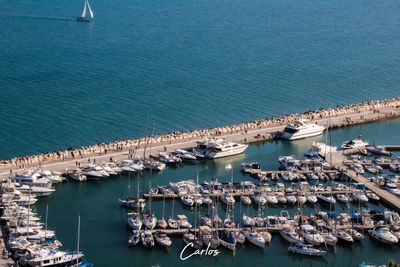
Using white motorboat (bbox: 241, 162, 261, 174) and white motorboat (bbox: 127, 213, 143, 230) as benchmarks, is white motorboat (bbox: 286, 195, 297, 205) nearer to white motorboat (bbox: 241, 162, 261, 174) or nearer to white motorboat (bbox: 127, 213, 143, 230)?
white motorboat (bbox: 241, 162, 261, 174)

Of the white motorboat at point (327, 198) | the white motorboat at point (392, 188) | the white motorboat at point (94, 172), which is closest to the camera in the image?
the white motorboat at point (327, 198)

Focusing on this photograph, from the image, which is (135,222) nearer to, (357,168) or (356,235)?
(356,235)

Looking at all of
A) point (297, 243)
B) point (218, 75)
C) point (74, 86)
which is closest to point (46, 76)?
point (74, 86)

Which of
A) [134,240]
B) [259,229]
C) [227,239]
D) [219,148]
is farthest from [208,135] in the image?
[134,240]

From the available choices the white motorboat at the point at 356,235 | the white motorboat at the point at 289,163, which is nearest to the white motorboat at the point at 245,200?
the white motorboat at the point at 289,163

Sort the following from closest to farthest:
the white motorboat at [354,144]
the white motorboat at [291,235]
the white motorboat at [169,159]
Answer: the white motorboat at [291,235], the white motorboat at [169,159], the white motorboat at [354,144]

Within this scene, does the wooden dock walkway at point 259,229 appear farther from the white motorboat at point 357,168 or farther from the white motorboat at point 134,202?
the white motorboat at point 357,168

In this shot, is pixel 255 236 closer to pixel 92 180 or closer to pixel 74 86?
pixel 92 180
